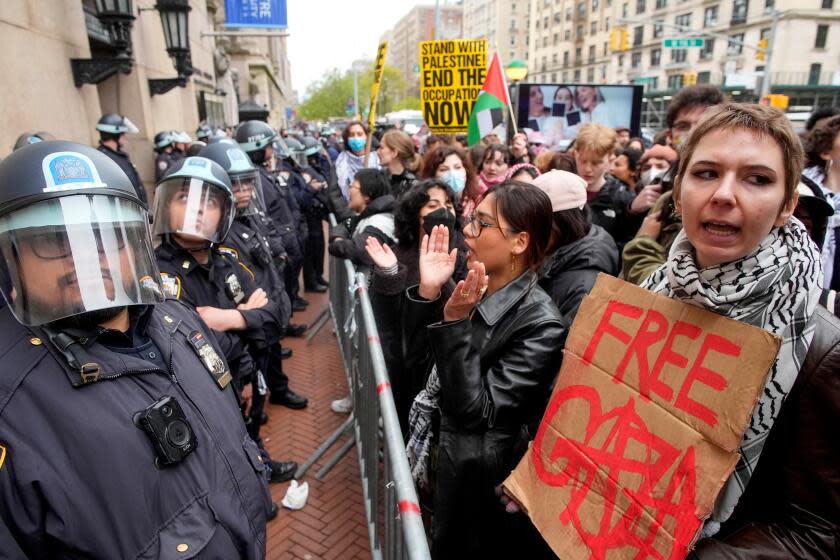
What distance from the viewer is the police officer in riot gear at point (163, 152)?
8.12 m

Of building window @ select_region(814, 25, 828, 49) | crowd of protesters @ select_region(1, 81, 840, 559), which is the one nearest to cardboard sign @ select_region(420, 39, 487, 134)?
crowd of protesters @ select_region(1, 81, 840, 559)

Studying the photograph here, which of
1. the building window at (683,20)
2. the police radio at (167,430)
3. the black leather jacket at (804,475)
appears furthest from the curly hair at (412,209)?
the building window at (683,20)

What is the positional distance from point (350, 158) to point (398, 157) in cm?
169

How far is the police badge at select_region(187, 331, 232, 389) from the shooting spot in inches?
66.1

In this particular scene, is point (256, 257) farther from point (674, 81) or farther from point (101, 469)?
point (674, 81)

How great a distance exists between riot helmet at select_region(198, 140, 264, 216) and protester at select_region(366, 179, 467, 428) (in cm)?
114

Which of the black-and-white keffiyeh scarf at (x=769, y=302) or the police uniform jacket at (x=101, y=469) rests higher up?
the black-and-white keffiyeh scarf at (x=769, y=302)

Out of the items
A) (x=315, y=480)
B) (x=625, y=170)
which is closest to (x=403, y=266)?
(x=315, y=480)

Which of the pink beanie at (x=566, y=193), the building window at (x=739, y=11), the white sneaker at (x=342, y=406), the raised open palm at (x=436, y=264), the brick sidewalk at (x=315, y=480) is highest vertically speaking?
the building window at (x=739, y=11)

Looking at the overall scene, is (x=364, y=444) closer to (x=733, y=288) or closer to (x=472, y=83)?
(x=733, y=288)

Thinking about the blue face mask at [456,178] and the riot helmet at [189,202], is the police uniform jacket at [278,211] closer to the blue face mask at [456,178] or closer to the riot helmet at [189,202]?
the blue face mask at [456,178]

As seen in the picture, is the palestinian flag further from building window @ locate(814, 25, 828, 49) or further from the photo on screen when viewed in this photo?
building window @ locate(814, 25, 828, 49)

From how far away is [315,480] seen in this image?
12.3 ft

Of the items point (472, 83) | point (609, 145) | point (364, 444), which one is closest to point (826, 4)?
point (472, 83)
